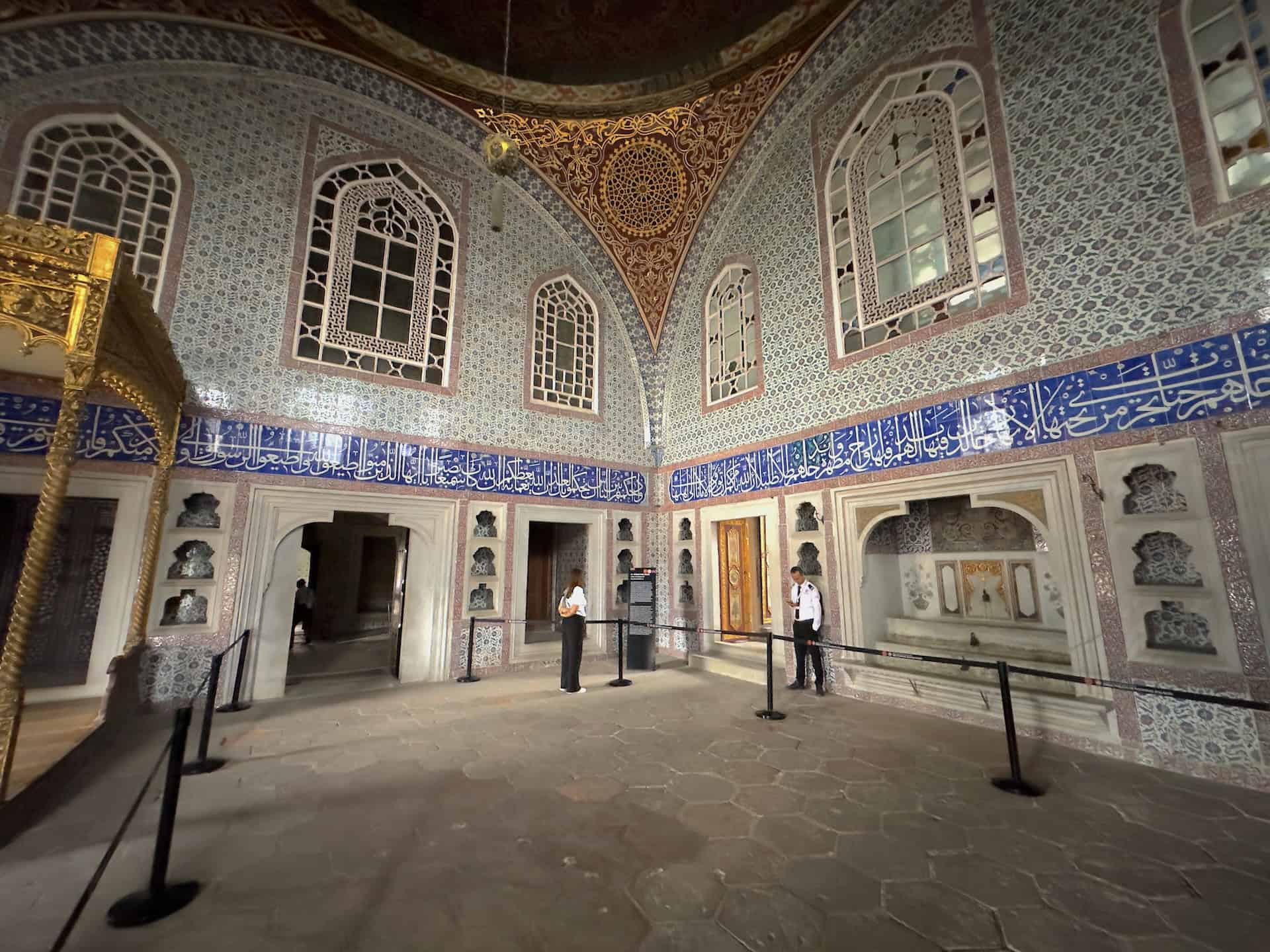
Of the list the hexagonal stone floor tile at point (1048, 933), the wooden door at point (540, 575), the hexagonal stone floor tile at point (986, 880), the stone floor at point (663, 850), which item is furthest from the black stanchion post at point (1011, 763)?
the wooden door at point (540, 575)

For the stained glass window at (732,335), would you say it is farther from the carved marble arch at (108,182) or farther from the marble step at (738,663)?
the carved marble arch at (108,182)

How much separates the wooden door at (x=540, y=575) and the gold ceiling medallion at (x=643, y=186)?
5.57 meters

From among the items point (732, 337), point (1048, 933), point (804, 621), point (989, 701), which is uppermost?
point (732, 337)

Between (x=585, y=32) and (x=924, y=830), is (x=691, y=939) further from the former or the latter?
(x=585, y=32)

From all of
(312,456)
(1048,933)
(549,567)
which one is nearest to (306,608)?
(549,567)

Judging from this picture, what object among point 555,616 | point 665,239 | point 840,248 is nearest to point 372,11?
point 665,239

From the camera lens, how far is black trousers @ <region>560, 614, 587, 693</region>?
18.9 ft

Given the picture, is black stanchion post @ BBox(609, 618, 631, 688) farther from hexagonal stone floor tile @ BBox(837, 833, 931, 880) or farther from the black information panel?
hexagonal stone floor tile @ BBox(837, 833, 931, 880)

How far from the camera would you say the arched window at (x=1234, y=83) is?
11.9 ft

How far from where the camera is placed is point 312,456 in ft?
19.4

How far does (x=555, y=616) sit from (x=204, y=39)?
8815mm

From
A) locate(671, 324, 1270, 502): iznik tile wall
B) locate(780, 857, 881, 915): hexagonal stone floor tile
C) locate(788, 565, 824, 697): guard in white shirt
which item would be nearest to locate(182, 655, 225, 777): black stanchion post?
locate(780, 857, 881, 915): hexagonal stone floor tile

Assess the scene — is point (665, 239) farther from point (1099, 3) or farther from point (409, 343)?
point (1099, 3)

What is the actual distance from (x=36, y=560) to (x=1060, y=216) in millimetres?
7520
